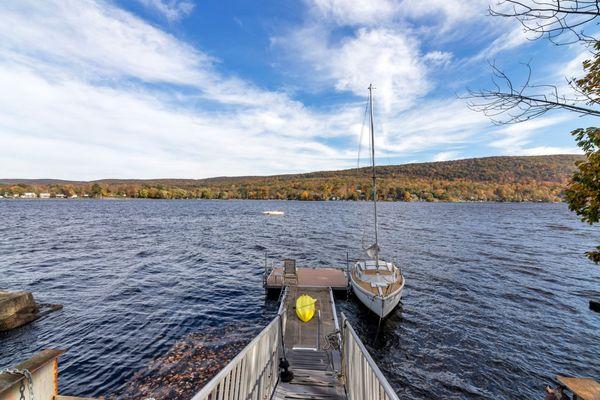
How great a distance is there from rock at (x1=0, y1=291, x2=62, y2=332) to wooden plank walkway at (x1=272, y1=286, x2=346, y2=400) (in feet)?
45.3

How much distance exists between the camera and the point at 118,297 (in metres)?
18.4

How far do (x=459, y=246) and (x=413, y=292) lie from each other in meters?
22.0

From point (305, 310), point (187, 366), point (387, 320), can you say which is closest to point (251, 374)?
point (305, 310)

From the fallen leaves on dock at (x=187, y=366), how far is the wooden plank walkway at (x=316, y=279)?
5313mm

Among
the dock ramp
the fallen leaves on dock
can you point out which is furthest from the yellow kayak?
the fallen leaves on dock

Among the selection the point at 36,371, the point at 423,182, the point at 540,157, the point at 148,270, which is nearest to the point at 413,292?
the point at 36,371

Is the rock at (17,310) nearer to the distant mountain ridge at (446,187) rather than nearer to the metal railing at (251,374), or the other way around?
the metal railing at (251,374)

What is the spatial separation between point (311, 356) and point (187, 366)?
5469mm

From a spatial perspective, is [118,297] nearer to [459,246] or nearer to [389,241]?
[389,241]

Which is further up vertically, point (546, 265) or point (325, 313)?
point (325, 313)

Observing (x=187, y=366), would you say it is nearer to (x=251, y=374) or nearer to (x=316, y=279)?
(x=251, y=374)

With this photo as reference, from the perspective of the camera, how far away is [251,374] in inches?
183

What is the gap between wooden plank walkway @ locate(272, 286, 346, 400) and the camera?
5.95 m

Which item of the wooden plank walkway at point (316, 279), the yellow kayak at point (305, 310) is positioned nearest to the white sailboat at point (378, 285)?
A: the wooden plank walkway at point (316, 279)
